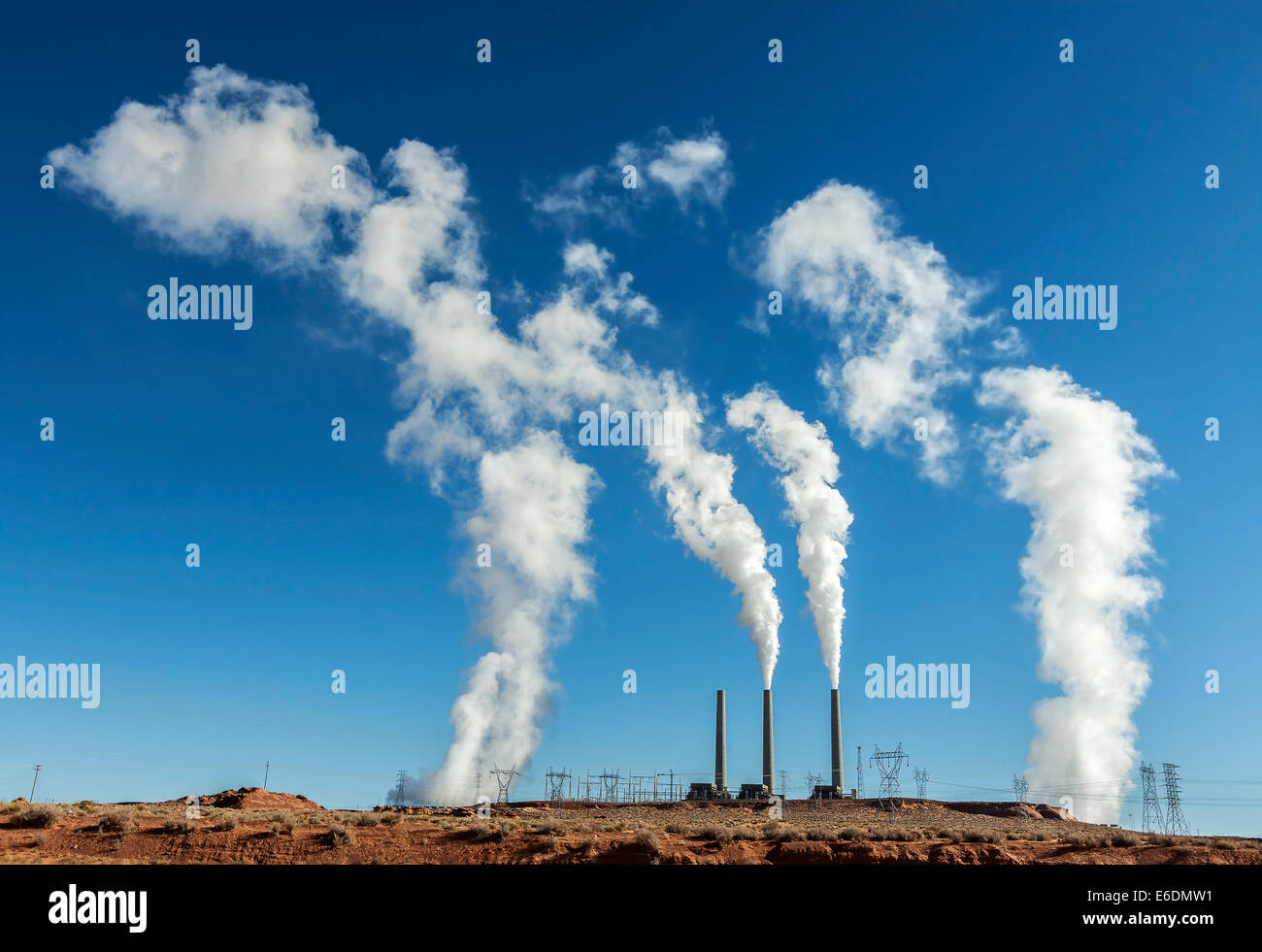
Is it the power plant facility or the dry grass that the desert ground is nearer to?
the dry grass

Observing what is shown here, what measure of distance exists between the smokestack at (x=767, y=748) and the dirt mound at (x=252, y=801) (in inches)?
1551

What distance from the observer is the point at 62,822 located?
107ft

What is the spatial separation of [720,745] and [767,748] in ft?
18.3

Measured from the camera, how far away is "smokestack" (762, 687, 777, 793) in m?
78.8

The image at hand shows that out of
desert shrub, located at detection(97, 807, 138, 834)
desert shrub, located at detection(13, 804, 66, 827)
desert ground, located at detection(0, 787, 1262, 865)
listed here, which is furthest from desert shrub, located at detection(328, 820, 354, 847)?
desert shrub, located at detection(13, 804, 66, 827)

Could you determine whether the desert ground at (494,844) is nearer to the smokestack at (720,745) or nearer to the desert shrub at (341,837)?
the desert shrub at (341,837)

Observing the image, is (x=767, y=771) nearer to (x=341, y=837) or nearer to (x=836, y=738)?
(x=836, y=738)

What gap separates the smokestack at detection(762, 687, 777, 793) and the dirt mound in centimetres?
3941
